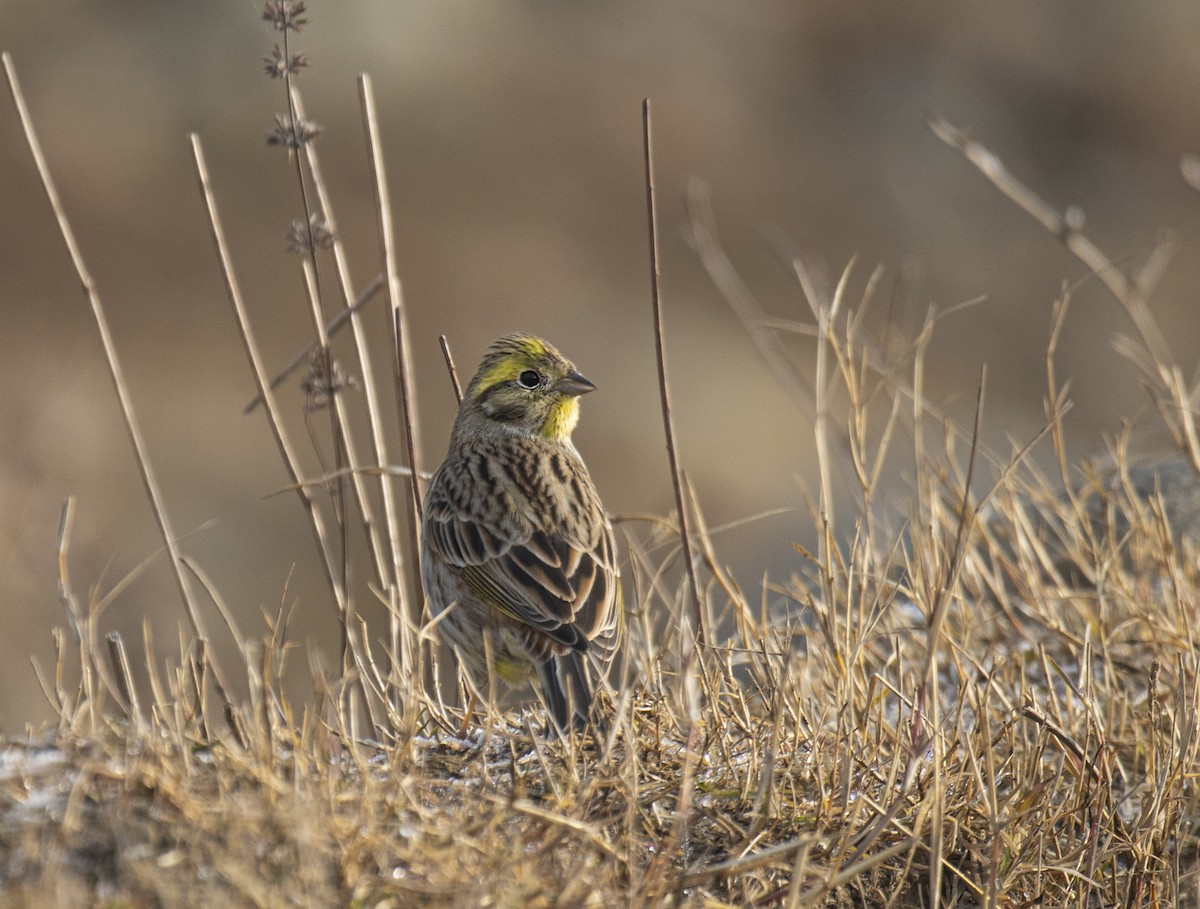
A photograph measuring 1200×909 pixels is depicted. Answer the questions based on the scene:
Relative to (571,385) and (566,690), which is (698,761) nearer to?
(566,690)

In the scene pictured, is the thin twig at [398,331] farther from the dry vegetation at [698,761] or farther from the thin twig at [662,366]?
the thin twig at [662,366]

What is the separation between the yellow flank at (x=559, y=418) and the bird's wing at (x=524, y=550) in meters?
0.28

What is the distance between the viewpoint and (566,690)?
3.67 metres

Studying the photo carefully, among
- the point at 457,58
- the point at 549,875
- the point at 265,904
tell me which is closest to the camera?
the point at 265,904

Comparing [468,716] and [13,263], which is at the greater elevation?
[468,716]

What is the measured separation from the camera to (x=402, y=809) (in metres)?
2.75

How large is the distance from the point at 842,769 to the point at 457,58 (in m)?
22.1

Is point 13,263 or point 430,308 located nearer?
point 13,263

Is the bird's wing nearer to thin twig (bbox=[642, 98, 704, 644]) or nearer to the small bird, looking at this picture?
the small bird

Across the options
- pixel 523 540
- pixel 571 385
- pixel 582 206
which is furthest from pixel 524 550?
pixel 582 206

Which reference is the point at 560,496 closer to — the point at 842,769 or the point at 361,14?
the point at 842,769

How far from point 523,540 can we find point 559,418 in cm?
72

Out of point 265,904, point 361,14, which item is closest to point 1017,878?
point 265,904

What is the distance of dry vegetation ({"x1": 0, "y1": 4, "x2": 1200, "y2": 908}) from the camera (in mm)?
2506
